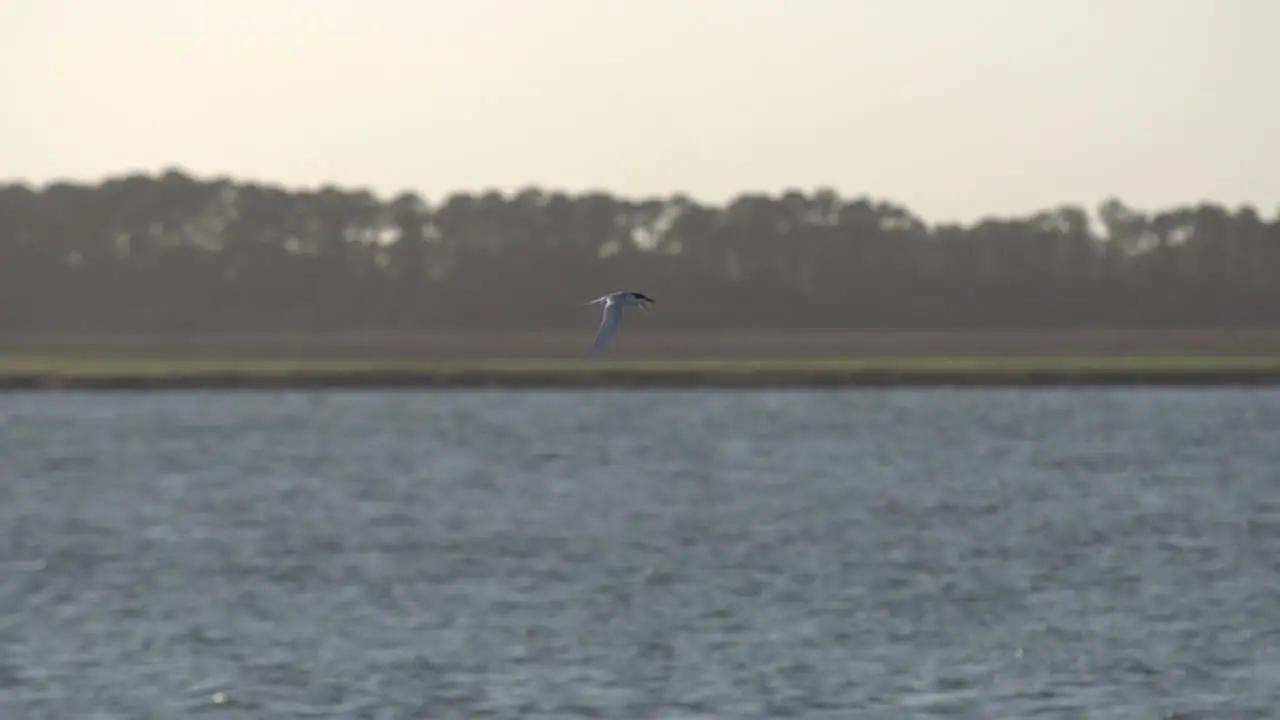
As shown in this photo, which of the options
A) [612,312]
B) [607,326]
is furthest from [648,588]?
[607,326]

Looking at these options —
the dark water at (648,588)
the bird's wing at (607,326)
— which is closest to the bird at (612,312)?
the bird's wing at (607,326)

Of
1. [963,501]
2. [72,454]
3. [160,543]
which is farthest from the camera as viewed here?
[72,454]

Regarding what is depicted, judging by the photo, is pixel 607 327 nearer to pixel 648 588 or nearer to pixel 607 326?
pixel 607 326

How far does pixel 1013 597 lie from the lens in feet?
198

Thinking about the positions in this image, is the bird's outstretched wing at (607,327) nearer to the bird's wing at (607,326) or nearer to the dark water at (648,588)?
the bird's wing at (607,326)

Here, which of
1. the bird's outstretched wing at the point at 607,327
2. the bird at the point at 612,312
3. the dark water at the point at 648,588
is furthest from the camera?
the dark water at the point at 648,588

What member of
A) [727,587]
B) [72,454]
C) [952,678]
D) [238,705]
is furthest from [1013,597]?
[72,454]

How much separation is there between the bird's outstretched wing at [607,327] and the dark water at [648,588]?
1417cm

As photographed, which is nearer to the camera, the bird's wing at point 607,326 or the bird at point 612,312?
the bird's wing at point 607,326

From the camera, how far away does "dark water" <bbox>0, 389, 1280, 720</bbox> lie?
45.4 meters

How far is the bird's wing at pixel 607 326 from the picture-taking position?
91.1ft

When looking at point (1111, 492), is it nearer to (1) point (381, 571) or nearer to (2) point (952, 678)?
(1) point (381, 571)

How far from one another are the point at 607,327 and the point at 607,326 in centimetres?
6

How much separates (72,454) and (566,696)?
107031mm
